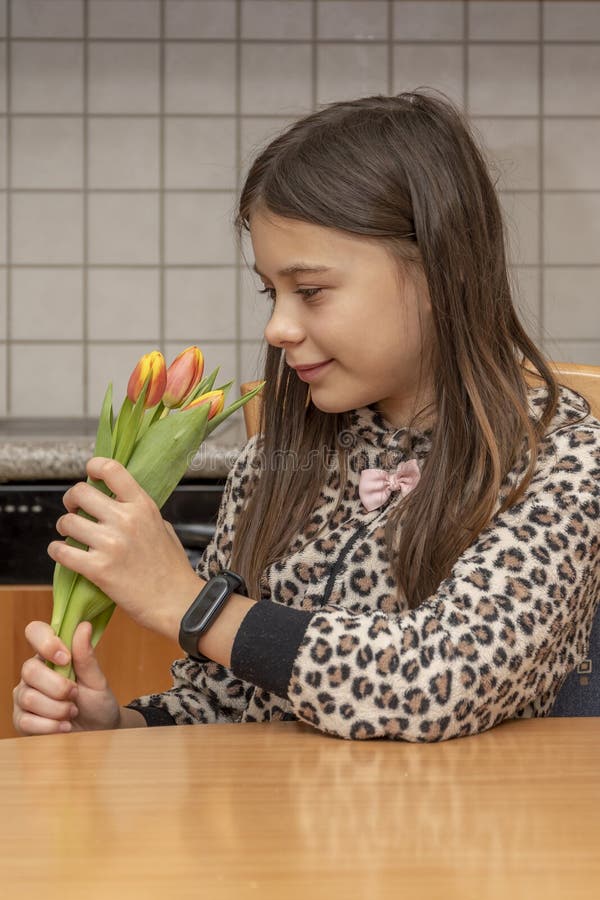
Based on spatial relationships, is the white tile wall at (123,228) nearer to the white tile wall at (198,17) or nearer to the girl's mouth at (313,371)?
the white tile wall at (198,17)

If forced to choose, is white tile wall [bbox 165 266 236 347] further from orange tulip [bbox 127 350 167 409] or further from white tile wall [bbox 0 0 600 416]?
orange tulip [bbox 127 350 167 409]

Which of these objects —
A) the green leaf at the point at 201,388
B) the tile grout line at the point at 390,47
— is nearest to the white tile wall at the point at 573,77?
the tile grout line at the point at 390,47

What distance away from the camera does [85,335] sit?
8.46ft

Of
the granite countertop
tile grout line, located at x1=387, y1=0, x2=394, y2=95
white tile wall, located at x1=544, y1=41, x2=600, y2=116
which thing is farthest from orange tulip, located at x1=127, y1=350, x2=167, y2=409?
white tile wall, located at x1=544, y1=41, x2=600, y2=116

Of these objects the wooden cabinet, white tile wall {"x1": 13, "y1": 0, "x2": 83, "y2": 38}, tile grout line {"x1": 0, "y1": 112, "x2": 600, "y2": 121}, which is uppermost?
white tile wall {"x1": 13, "y1": 0, "x2": 83, "y2": 38}

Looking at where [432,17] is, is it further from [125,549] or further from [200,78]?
[125,549]

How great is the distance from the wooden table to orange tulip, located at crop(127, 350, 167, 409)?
252 millimetres

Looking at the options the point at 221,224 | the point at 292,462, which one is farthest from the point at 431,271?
the point at 221,224

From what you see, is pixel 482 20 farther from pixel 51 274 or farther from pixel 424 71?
pixel 51 274

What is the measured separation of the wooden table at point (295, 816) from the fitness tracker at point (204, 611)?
3.1 inches

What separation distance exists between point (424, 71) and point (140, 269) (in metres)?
0.83

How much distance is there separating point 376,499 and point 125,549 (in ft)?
1.07

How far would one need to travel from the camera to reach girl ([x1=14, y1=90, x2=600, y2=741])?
0.81 meters

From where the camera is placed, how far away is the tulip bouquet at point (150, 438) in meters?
0.84
